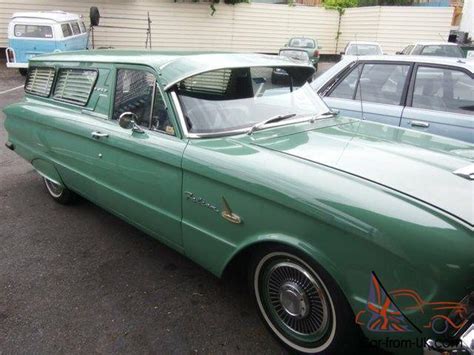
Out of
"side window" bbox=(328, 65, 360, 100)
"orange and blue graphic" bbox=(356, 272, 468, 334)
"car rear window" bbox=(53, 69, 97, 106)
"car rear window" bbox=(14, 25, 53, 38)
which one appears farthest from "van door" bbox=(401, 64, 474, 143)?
"car rear window" bbox=(14, 25, 53, 38)

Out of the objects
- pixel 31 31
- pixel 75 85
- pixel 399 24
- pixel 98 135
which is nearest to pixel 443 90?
pixel 98 135

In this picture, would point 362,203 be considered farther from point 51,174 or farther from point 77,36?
point 77,36

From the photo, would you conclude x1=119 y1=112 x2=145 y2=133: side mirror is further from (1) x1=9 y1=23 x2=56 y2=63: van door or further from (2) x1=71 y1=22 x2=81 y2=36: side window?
(2) x1=71 y1=22 x2=81 y2=36: side window

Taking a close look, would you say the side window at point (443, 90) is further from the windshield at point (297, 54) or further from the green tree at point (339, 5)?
the green tree at point (339, 5)

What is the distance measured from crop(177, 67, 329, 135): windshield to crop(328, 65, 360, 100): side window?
5.33 feet

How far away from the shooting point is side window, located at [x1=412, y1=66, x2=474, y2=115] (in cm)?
449

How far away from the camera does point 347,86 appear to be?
520 centimetres

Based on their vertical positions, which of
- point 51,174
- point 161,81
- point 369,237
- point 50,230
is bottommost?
point 50,230

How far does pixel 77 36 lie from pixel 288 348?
49.2 feet

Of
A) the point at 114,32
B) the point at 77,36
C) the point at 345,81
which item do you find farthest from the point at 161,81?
the point at 114,32

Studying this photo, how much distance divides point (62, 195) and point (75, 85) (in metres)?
1.27

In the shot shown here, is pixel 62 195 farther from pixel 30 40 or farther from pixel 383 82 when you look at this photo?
pixel 30 40

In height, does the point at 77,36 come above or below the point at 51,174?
above

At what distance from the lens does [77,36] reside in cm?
1489
